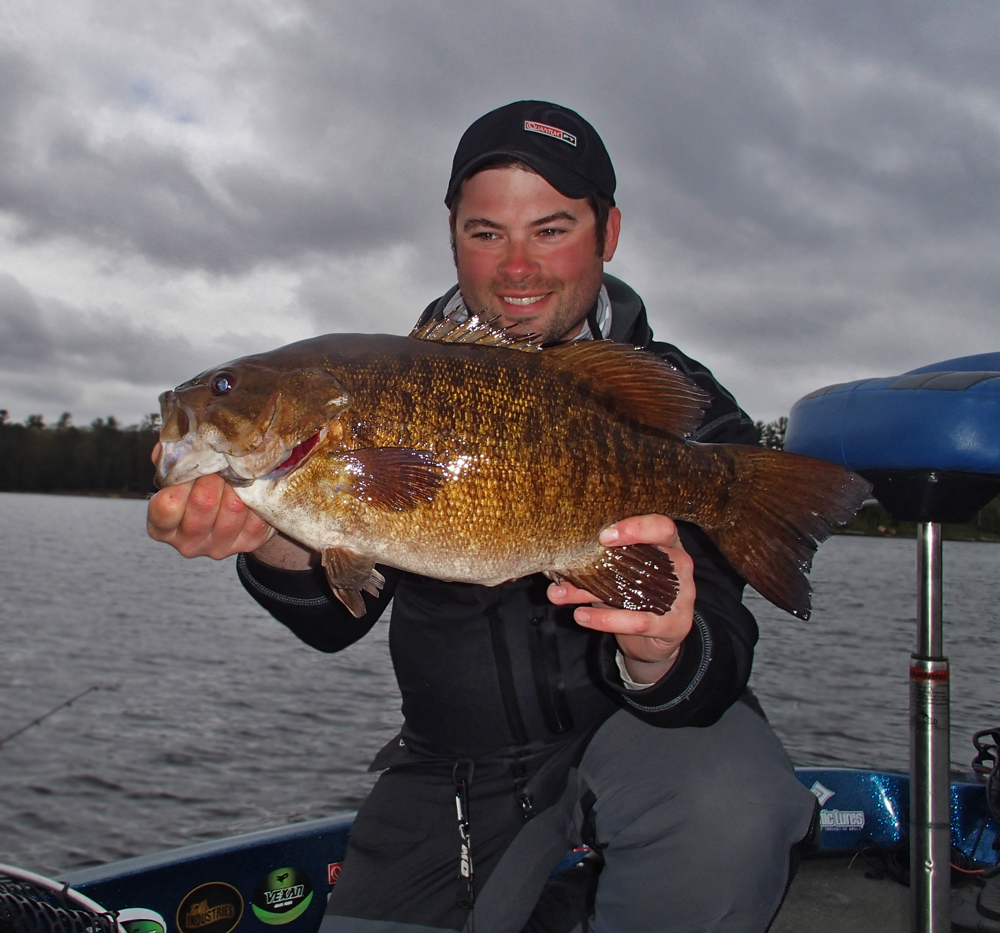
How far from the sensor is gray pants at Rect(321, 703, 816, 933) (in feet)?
7.91

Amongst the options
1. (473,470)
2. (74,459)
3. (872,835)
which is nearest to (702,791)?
(473,470)

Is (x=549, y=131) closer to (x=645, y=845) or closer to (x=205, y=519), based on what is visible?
(x=205, y=519)

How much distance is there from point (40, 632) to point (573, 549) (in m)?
16.3

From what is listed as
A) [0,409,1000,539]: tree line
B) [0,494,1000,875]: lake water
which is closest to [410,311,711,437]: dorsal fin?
[0,494,1000,875]: lake water

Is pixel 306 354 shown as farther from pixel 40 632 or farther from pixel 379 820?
pixel 40 632

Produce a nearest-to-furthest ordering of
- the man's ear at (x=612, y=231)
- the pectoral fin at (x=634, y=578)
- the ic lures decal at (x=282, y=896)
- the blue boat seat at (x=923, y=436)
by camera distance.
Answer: the pectoral fin at (x=634, y=578) < the blue boat seat at (x=923, y=436) < the ic lures decal at (x=282, y=896) < the man's ear at (x=612, y=231)

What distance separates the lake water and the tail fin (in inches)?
264

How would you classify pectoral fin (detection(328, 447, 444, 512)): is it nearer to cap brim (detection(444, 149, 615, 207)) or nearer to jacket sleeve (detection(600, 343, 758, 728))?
jacket sleeve (detection(600, 343, 758, 728))

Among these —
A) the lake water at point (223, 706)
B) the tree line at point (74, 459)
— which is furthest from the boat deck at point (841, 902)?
the tree line at point (74, 459)

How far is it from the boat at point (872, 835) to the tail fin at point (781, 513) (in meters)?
0.53

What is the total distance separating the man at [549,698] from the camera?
2426mm

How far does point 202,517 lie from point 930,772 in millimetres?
2539

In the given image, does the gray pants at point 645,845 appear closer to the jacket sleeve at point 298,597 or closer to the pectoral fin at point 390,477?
the jacket sleeve at point 298,597

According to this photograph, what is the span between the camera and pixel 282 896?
3.60 metres
